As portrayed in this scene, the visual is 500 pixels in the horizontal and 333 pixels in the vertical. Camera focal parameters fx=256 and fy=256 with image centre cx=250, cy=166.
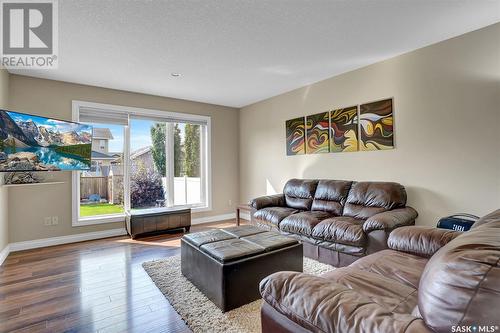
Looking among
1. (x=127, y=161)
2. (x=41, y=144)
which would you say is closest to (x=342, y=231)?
(x=127, y=161)

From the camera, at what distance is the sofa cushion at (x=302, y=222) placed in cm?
312

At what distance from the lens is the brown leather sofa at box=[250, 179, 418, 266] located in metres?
2.63

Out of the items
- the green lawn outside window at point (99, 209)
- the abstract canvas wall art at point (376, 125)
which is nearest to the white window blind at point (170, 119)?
the green lawn outside window at point (99, 209)

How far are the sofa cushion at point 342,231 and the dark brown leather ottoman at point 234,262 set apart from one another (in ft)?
1.71

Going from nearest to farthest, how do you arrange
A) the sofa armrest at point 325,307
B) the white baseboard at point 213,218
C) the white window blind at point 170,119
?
the sofa armrest at point 325,307, the white window blind at point 170,119, the white baseboard at point 213,218

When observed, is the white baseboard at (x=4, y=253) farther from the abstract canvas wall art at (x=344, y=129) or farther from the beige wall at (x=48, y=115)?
the abstract canvas wall art at (x=344, y=129)

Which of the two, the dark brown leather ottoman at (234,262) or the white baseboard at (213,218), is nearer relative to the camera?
the dark brown leather ottoman at (234,262)

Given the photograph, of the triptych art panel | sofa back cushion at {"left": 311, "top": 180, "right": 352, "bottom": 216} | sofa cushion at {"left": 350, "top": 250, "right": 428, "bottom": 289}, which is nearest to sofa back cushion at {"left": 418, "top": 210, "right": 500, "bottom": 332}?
sofa cushion at {"left": 350, "top": 250, "right": 428, "bottom": 289}

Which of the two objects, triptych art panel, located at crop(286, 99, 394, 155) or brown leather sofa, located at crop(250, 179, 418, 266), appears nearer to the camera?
brown leather sofa, located at crop(250, 179, 418, 266)

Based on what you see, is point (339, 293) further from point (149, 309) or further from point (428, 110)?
point (428, 110)

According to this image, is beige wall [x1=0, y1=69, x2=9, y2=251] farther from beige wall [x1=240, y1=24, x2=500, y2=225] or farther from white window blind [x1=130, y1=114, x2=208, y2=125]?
beige wall [x1=240, y1=24, x2=500, y2=225]

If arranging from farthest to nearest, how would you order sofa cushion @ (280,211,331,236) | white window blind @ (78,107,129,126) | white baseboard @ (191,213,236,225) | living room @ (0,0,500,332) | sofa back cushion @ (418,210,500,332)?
white baseboard @ (191,213,236,225) → white window blind @ (78,107,129,126) → sofa cushion @ (280,211,331,236) → living room @ (0,0,500,332) → sofa back cushion @ (418,210,500,332)

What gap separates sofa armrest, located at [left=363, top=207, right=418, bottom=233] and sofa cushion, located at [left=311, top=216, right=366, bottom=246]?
102 mm

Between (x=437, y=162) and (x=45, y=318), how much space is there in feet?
13.4
